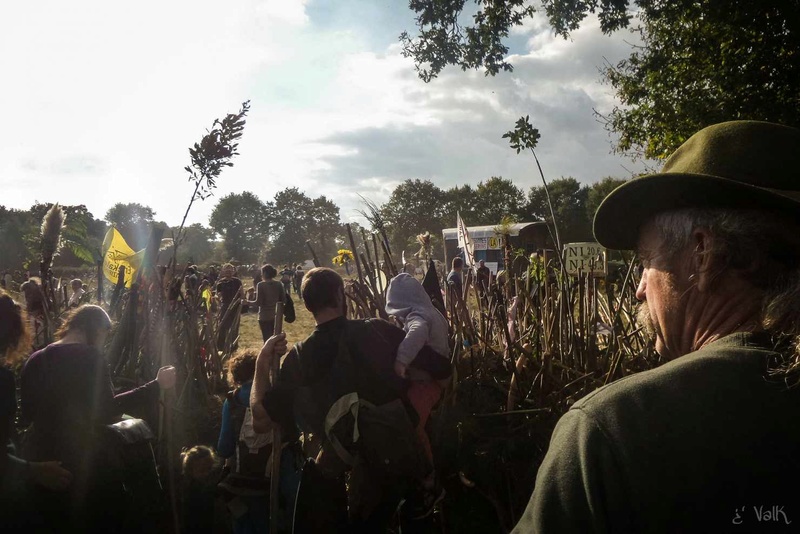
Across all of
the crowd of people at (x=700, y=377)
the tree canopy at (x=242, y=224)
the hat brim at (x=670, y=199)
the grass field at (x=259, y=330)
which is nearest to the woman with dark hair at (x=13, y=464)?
the crowd of people at (x=700, y=377)

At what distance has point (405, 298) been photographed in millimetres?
3229

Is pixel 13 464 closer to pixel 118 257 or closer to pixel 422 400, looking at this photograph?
pixel 422 400

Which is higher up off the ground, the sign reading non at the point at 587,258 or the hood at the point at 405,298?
the sign reading non at the point at 587,258

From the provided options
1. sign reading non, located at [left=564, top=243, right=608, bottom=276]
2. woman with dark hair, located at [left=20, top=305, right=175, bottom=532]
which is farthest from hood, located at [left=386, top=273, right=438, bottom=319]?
woman with dark hair, located at [left=20, top=305, right=175, bottom=532]

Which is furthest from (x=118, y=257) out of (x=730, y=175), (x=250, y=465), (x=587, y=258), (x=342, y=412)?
(x=730, y=175)

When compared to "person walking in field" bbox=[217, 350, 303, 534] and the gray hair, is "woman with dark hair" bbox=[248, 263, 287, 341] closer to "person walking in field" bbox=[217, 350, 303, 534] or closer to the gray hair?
"person walking in field" bbox=[217, 350, 303, 534]

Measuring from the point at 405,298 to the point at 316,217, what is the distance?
75.6m

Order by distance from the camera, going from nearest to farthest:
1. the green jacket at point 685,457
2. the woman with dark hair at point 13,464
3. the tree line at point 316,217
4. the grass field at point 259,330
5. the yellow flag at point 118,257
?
the green jacket at point 685,457 → the woman with dark hair at point 13,464 → the yellow flag at point 118,257 → the grass field at point 259,330 → the tree line at point 316,217

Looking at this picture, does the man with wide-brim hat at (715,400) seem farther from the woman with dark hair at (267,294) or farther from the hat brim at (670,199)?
the woman with dark hair at (267,294)

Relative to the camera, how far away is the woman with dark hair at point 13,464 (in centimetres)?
236

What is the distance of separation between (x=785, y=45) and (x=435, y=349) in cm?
1021

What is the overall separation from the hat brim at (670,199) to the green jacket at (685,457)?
32cm

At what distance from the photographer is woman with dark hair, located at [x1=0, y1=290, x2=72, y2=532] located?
236cm

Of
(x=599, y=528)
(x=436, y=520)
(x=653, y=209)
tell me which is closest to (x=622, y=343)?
(x=436, y=520)
